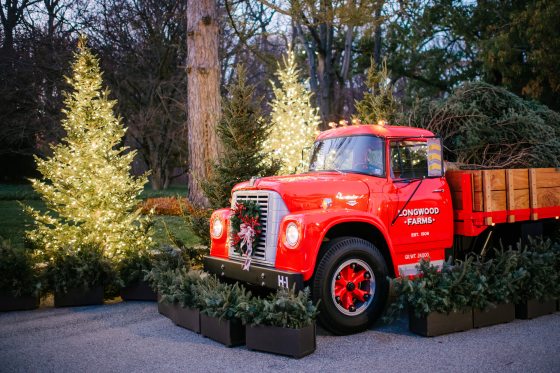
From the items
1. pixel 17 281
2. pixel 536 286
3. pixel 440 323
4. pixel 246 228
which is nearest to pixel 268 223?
pixel 246 228

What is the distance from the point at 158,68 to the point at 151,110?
7.25 feet

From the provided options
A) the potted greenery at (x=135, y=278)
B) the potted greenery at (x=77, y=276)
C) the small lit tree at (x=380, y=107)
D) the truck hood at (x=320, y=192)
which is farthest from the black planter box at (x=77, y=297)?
the small lit tree at (x=380, y=107)

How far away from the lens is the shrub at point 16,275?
6445mm

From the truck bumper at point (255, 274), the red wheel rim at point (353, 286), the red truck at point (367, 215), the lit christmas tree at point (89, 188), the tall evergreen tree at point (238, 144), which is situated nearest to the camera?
the truck bumper at point (255, 274)

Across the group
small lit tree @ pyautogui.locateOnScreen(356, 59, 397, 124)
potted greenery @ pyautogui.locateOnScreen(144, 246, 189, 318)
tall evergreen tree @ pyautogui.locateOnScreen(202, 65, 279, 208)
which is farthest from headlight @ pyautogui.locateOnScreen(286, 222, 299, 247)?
small lit tree @ pyautogui.locateOnScreen(356, 59, 397, 124)

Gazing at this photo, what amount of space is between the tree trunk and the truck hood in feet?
18.7

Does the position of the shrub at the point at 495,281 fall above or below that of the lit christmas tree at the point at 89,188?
below

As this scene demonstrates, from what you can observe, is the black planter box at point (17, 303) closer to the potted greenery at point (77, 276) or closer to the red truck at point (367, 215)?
the potted greenery at point (77, 276)

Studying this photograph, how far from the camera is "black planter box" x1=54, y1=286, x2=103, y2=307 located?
6.70 meters

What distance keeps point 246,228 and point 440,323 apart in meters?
2.33

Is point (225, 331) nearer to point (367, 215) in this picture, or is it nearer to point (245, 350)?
point (245, 350)

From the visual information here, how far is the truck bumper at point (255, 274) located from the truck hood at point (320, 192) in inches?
30.0

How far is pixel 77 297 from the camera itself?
6734mm

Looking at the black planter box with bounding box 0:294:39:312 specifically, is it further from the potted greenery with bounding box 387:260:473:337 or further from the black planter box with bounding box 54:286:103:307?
the potted greenery with bounding box 387:260:473:337
